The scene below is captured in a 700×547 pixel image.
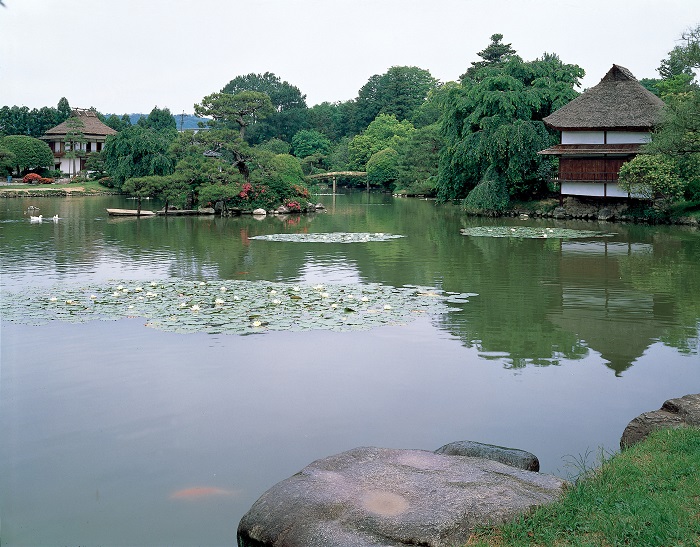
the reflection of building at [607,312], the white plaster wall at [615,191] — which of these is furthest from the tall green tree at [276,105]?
the reflection of building at [607,312]

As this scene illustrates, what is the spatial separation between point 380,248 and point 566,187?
15302mm

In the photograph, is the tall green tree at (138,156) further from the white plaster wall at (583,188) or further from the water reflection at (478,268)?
the white plaster wall at (583,188)

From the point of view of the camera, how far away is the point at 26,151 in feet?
172

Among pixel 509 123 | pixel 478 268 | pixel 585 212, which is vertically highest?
pixel 509 123

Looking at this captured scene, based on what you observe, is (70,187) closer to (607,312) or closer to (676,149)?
(676,149)

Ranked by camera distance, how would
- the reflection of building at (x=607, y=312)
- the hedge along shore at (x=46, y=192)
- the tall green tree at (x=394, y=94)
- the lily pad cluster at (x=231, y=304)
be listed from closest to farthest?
the reflection of building at (x=607, y=312) → the lily pad cluster at (x=231, y=304) → the hedge along shore at (x=46, y=192) → the tall green tree at (x=394, y=94)

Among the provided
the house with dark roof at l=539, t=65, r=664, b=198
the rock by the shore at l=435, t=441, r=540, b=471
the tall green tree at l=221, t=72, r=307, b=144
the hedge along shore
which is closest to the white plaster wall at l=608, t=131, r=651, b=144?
the house with dark roof at l=539, t=65, r=664, b=198

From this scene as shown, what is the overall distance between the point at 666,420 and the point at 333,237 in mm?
17050

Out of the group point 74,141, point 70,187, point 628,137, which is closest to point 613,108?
point 628,137

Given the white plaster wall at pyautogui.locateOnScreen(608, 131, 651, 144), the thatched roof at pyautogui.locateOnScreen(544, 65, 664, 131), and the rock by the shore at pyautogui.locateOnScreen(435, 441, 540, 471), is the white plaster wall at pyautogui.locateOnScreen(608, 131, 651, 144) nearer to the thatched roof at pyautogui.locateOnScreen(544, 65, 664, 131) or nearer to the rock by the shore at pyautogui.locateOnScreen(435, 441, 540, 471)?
the thatched roof at pyautogui.locateOnScreen(544, 65, 664, 131)

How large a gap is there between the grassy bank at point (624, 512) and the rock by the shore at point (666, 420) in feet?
2.73

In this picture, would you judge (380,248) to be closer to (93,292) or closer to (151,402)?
(93,292)

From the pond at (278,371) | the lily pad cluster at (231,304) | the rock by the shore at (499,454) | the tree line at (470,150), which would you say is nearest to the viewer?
the rock by the shore at (499,454)

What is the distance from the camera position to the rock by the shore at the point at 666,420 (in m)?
5.57
